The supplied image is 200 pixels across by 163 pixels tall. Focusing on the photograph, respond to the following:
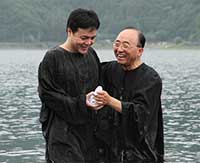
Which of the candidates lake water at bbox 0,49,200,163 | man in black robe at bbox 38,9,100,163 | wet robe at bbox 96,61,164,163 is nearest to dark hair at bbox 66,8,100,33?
man in black robe at bbox 38,9,100,163

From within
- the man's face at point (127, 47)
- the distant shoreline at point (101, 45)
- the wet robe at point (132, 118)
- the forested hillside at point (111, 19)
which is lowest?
the distant shoreline at point (101, 45)

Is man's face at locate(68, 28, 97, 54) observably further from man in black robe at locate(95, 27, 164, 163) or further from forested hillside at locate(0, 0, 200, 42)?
forested hillside at locate(0, 0, 200, 42)

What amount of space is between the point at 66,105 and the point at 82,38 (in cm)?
50

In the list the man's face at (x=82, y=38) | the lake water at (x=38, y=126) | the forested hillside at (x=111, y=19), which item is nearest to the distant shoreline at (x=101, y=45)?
the forested hillside at (x=111, y=19)

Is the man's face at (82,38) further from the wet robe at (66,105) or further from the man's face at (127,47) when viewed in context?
the man's face at (127,47)

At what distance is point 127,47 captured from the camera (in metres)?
4.79

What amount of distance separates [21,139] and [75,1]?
6570 inches

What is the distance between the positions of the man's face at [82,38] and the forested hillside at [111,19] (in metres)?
144

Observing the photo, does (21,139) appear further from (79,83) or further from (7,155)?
(79,83)

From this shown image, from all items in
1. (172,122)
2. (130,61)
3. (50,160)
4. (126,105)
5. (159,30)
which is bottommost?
(159,30)

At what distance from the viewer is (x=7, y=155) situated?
1798cm

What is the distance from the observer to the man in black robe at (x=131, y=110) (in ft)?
15.6

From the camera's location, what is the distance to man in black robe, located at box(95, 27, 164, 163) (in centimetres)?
477

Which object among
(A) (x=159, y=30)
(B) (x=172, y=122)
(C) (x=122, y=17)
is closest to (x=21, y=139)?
(B) (x=172, y=122)
